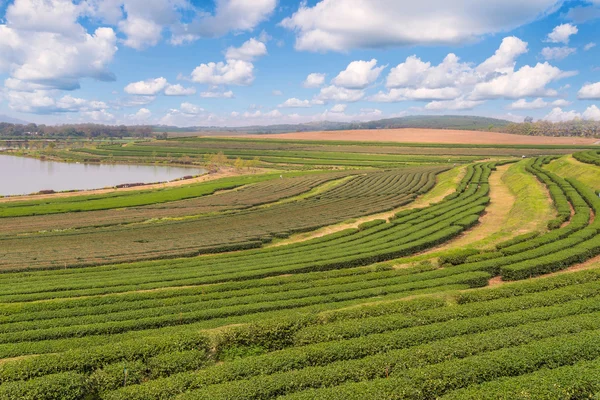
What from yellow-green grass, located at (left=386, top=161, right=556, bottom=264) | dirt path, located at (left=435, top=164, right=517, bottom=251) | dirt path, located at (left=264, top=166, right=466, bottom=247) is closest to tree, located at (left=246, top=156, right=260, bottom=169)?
dirt path, located at (left=264, top=166, right=466, bottom=247)

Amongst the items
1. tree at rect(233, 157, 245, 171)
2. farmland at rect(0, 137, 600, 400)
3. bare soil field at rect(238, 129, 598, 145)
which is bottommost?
farmland at rect(0, 137, 600, 400)

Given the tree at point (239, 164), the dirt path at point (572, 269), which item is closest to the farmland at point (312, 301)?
the dirt path at point (572, 269)

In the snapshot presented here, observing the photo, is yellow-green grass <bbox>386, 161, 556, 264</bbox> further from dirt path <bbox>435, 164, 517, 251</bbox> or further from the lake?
the lake

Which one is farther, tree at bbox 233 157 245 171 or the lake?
tree at bbox 233 157 245 171

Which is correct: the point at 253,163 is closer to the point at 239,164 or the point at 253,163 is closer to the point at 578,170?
the point at 239,164

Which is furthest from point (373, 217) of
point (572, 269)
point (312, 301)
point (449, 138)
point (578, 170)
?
point (449, 138)

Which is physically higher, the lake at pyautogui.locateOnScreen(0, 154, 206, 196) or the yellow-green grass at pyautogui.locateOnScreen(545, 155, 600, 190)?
the yellow-green grass at pyautogui.locateOnScreen(545, 155, 600, 190)
